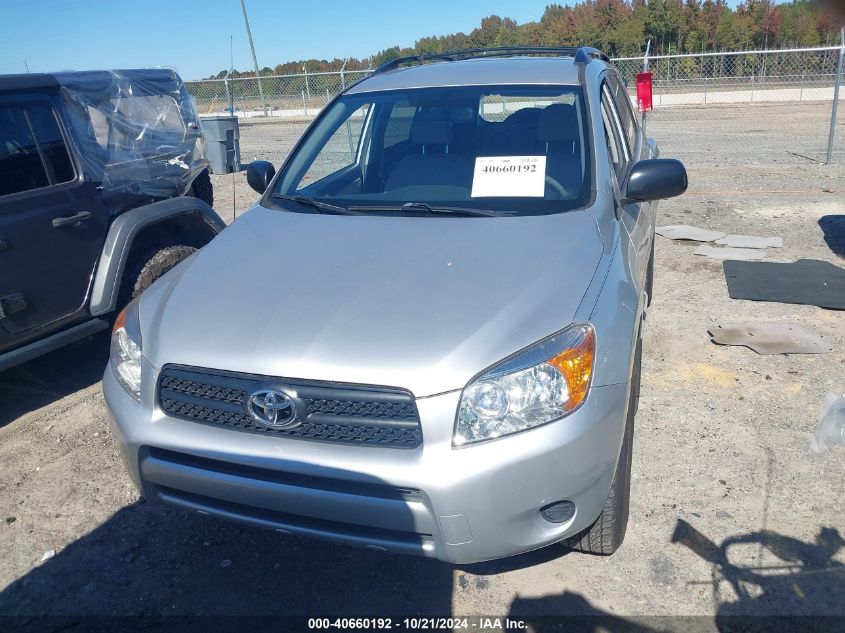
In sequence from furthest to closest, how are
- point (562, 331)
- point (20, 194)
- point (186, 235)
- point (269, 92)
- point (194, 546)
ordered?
point (269, 92) → point (186, 235) → point (20, 194) → point (194, 546) → point (562, 331)

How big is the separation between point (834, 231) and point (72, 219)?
6.86 meters

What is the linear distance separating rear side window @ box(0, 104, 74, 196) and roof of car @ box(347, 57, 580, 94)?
1.76 m

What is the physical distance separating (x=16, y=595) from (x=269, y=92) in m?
20.8

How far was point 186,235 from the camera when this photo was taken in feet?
16.7

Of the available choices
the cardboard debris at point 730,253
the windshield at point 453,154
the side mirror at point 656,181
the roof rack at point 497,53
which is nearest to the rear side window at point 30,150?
the windshield at point 453,154

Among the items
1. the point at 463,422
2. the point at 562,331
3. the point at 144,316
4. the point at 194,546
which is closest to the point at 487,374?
the point at 463,422

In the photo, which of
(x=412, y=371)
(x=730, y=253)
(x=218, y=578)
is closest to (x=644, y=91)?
(x=730, y=253)

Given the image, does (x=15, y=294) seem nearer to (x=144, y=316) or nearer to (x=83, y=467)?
(x=83, y=467)

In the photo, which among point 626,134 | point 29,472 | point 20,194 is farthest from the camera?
point 626,134

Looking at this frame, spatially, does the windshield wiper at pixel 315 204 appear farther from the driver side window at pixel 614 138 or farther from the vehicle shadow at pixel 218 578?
the vehicle shadow at pixel 218 578

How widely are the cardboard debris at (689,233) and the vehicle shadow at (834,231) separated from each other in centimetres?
96

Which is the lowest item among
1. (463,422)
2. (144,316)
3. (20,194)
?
(463,422)

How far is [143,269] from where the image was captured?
4551mm

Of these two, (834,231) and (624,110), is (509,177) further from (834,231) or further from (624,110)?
(834,231)
